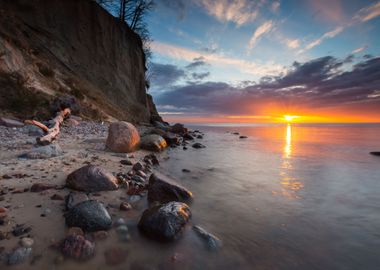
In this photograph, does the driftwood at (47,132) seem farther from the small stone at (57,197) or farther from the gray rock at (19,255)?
the gray rock at (19,255)

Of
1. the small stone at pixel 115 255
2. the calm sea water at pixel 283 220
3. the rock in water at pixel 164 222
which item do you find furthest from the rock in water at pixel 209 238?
the small stone at pixel 115 255

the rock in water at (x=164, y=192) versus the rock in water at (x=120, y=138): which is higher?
the rock in water at (x=120, y=138)

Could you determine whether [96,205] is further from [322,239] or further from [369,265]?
[369,265]

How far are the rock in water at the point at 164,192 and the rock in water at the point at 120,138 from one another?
318cm

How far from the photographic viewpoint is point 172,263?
206 centimetres

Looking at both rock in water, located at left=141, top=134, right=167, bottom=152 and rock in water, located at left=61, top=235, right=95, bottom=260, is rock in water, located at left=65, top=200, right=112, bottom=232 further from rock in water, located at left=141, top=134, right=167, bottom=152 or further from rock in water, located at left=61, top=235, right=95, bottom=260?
rock in water, located at left=141, top=134, right=167, bottom=152

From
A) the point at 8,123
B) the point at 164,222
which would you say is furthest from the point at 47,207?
the point at 8,123

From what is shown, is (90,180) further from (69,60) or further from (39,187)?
(69,60)

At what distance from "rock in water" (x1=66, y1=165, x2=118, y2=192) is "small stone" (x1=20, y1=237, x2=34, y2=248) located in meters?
1.22

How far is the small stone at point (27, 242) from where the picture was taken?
6.54ft

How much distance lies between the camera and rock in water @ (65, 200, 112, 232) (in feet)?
7.75

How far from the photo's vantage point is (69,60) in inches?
648

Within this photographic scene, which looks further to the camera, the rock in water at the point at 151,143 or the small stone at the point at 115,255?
the rock in water at the point at 151,143

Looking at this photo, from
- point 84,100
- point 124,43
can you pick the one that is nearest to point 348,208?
point 84,100
